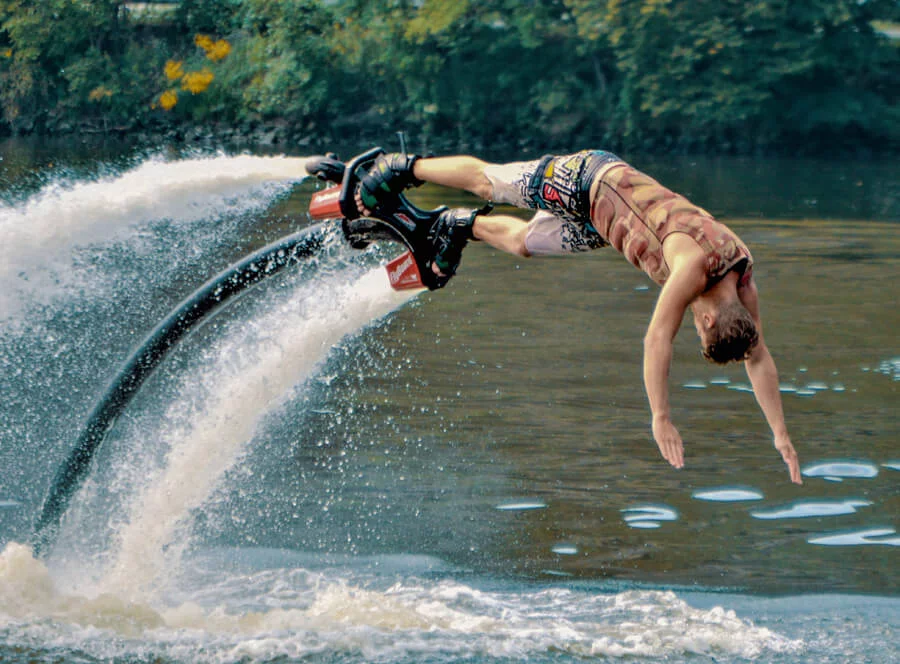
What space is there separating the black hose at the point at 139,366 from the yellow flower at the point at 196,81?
34.9m

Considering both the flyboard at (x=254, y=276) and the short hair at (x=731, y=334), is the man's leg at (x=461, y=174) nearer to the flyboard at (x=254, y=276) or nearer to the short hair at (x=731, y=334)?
the flyboard at (x=254, y=276)

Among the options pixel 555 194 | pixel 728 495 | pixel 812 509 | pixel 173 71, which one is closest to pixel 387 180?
pixel 555 194

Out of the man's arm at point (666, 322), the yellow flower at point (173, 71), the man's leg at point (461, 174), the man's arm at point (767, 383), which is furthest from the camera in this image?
the yellow flower at point (173, 71)

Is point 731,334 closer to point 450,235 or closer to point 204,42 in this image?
point 450,235

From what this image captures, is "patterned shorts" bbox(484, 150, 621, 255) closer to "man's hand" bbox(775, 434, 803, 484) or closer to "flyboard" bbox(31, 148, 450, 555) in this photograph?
"flyboard" bbox(31, 148, 450, 555)

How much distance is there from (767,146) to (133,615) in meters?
36.3

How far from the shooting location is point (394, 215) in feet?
26.2

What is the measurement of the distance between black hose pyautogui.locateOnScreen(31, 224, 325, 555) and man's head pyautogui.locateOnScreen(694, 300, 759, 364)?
2702mm

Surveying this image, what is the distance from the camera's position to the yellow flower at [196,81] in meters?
41.5

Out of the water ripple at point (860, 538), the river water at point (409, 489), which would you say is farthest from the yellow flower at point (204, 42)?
the water ripple at point (860, 538)

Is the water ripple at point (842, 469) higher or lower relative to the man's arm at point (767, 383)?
lower

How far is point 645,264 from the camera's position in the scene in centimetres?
713

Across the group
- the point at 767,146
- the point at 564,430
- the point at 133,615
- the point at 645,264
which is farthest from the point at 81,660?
the point at 767,146

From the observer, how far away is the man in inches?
255
